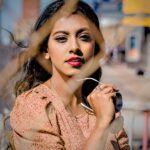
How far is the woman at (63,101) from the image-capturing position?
159 cm

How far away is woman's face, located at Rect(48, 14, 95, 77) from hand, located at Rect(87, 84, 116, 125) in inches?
6.5

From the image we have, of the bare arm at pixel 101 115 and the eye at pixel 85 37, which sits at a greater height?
the eye at pixel 85 37

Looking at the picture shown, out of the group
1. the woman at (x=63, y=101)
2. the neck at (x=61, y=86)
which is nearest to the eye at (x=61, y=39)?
the woman at (x=63, y=101)

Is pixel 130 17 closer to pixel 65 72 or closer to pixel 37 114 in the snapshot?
pixel 65 72

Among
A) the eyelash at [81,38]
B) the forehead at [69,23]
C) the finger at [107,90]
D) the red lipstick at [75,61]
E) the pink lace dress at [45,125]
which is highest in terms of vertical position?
the forehead at [69,23]

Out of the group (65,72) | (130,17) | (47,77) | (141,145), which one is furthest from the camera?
(141,145)

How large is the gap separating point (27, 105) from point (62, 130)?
0.15 metres

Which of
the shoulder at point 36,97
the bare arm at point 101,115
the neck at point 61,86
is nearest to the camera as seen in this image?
the bare arm at point 101,115

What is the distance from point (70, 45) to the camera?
66.9 inches

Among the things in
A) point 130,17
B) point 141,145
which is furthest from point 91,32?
point 141,145

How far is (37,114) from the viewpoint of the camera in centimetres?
161

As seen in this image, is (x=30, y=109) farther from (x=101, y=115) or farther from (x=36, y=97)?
(x=101, y=115)

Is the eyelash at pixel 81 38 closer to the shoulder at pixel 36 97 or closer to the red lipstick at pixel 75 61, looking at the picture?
the red lipstick at pixel 75 61

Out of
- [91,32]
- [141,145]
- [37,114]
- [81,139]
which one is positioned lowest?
[141,145]
